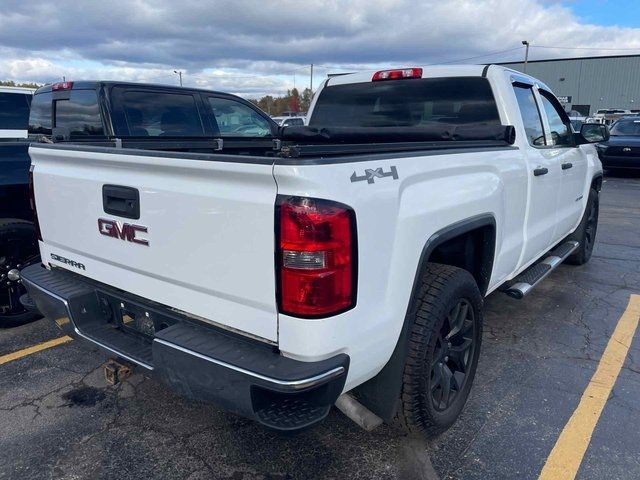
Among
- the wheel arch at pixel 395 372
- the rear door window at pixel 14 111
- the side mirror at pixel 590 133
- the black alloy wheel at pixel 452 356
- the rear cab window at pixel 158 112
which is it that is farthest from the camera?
the rear door window at pixel 14 111

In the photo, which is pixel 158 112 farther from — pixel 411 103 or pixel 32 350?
pixel 411 103

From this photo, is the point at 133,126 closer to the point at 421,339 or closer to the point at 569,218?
the point at 421,339

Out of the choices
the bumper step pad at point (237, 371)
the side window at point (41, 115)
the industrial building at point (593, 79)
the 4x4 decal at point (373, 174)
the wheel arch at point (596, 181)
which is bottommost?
the bumper step pad at point (237, 371)

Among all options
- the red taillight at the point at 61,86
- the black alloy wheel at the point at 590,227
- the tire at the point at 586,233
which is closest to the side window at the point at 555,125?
the tire at the point at 586,233

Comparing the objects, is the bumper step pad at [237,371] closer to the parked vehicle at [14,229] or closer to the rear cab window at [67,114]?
the parked vehicle at [14,229]

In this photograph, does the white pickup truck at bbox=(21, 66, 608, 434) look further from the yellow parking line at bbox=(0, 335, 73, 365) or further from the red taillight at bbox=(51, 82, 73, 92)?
the red taillight at bbox=(51, 82, 73, 92)

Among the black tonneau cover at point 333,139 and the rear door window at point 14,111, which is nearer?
the black tonneau cover at point 333,139

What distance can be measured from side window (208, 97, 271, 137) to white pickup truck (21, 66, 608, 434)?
2.80 metres

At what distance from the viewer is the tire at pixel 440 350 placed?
2410 mm

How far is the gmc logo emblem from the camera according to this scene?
2363 mm

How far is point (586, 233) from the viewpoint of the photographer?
5965mm

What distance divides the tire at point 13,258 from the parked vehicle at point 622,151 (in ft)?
45.5

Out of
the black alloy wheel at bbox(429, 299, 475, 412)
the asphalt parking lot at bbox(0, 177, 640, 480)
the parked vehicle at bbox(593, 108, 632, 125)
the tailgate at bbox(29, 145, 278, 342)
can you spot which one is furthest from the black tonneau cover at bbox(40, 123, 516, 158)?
the parked vehicle at bbox(593, 108, 632, 125)

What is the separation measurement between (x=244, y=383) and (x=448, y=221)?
1236 millimetres
